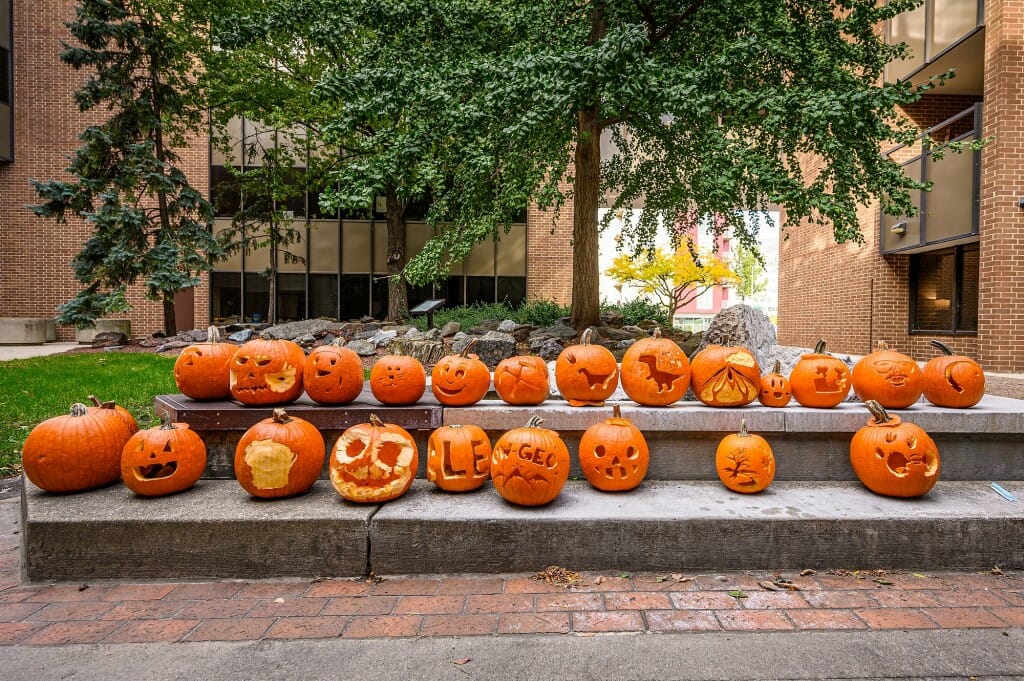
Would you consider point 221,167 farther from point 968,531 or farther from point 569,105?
point 968,531

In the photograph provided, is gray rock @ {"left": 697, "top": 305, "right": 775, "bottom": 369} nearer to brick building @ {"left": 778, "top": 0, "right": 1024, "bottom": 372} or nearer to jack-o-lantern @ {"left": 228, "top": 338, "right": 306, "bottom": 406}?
jack-o-lantern @ {"left": 228, "top": 338, "right": 306, "bottom": 406}

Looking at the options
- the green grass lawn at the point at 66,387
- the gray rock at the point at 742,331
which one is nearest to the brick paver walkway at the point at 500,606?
the gray rock at the point at 742,331

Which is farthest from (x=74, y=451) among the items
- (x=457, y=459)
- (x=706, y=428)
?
(x=706, y=428)

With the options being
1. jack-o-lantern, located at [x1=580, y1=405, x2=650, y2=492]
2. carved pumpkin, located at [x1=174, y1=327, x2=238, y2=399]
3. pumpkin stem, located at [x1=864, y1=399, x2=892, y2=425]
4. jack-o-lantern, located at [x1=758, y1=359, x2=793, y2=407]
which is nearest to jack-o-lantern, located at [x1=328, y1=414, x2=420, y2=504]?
jack-o-lantern, located at [x1=580, y1=405, x2=650, y2=492]

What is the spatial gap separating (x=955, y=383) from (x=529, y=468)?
3024 millimetres

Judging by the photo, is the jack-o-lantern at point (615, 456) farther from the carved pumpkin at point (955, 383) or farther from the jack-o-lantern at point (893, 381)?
the carved pumpkin at point (955, 383)

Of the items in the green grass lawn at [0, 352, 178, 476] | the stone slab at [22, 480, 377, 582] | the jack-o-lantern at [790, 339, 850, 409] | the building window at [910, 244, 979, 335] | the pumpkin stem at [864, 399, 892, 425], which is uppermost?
the building window at [910, 244, 979, 335]

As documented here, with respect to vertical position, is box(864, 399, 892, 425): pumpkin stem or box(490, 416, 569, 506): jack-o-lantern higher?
box(864, 399, 892, 425): pumpkin stem

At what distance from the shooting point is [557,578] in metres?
2.79

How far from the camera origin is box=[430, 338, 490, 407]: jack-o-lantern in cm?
361

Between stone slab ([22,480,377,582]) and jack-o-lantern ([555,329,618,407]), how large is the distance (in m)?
1.59

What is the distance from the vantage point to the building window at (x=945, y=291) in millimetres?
12320

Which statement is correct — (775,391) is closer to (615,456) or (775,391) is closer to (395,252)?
(615,456)

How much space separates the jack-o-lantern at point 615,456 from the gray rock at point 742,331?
224cm
